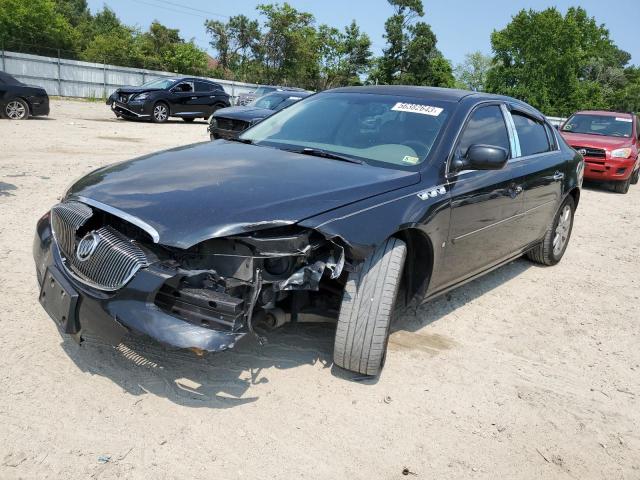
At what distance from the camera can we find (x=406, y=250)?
317 cm

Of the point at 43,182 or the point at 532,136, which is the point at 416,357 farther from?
the point at 43,182

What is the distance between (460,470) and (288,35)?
4997cm

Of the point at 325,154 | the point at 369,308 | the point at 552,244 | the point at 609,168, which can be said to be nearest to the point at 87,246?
the point at 369,308

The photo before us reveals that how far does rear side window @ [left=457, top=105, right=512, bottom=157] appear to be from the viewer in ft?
12.6

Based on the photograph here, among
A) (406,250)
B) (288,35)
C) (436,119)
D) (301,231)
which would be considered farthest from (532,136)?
(288,35)

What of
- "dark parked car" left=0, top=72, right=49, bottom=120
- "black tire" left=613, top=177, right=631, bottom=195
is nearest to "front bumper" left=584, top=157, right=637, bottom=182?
"black tire" left=613, top=177, right=631, bottom=195

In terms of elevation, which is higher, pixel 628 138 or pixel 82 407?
pixel 628 138

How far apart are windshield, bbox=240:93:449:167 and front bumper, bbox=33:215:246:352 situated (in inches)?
63.3

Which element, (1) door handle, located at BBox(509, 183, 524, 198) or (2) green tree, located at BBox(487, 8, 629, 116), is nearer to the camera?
(1) door handle, located at BBox(509, 183, 524, 198)

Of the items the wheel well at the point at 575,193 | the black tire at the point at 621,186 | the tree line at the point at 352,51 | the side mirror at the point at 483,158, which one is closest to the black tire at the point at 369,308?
the side mirror at the point at 483,158

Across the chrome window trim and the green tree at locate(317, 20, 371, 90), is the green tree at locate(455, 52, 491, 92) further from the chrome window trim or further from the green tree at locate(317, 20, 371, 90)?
the chrome window trim

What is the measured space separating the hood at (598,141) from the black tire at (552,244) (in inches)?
249

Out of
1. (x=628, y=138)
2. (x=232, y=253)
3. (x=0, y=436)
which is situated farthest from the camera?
(x=628, y=138)

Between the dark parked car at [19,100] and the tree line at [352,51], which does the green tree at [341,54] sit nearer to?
the tree line at [352,51]
